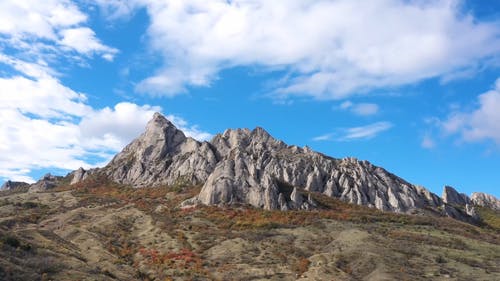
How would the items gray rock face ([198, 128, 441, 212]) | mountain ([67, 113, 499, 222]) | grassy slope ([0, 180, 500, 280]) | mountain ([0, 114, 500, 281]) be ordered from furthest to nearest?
1. mountain ([67, 113, 499, 222])
2. gray rock face ([198, 128, 441, 212])
3. mountain ([0, 114, 500, 281])
4. grassy slope ([0, 180, 500, 280])

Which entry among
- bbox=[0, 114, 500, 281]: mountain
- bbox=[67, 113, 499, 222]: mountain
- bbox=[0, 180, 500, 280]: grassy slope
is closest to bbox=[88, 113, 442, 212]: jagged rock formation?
bbox=[67, 113, 499, 222]: mountain

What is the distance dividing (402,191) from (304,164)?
4277 centimetres

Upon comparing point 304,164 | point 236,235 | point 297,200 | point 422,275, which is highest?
point 304,164

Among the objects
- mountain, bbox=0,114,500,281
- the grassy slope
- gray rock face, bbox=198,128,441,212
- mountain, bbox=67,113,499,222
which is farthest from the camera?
mountain, bbox=67,113,499,222

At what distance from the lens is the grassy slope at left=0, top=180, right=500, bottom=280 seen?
70.3m

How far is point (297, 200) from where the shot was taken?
152m

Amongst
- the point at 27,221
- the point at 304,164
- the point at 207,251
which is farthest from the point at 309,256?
the point at 304,164

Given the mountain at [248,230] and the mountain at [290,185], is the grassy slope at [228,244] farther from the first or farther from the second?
the mountain at [290,185]

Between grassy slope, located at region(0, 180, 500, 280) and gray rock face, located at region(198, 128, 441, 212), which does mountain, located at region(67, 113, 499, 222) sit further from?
grassy slope, located at region(0, 180, 500, 280)

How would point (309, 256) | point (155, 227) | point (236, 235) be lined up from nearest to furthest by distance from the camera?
point (309, 256)
point (236, 235)
point (155, 227)

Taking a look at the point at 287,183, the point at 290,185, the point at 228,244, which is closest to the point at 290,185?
the point at 290,185

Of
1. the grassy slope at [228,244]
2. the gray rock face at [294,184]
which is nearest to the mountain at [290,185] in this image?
the gray rock face at [294,184]

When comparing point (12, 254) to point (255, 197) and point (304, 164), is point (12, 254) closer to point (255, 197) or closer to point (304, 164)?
point (255, 197)

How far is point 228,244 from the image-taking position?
4203 inches
